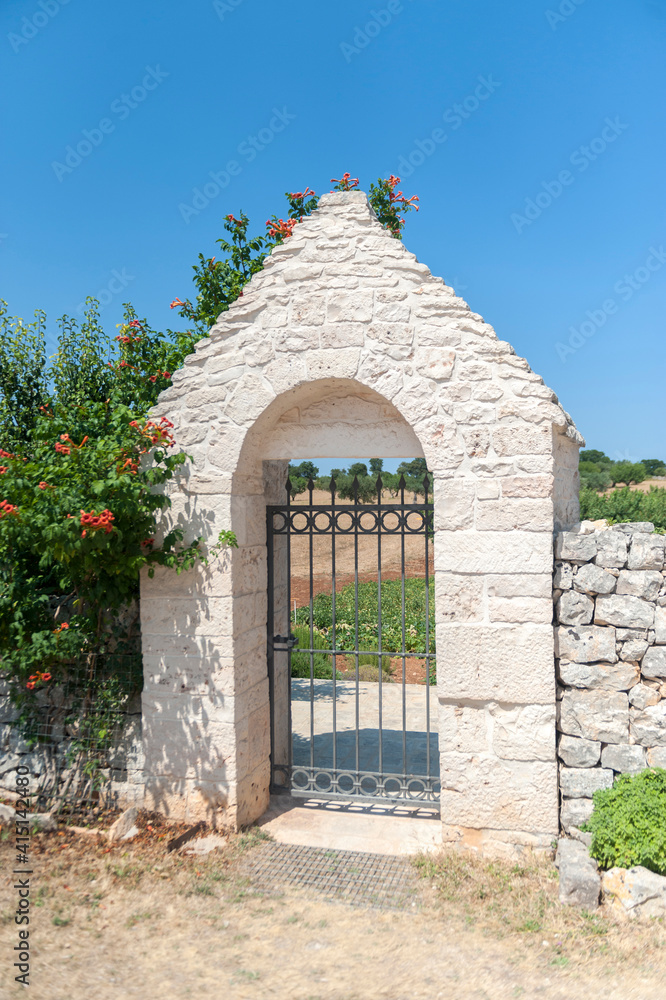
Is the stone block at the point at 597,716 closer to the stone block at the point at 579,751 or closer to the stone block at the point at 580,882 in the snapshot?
the stone block at the point at 579,751

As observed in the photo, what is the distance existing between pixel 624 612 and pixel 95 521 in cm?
342

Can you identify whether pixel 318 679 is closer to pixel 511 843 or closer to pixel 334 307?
pixel 511 843

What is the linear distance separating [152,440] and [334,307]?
1.60 metres

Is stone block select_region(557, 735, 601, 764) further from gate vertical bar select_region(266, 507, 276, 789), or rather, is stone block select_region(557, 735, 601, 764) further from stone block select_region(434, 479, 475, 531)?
gate vertical bar select_region(266, 507, 276, 789)

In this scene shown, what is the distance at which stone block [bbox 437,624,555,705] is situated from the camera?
13.3 feet

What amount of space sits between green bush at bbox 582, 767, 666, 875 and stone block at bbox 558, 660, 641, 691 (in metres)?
0.54

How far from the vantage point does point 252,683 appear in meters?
4.85

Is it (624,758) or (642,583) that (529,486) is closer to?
(642,583)

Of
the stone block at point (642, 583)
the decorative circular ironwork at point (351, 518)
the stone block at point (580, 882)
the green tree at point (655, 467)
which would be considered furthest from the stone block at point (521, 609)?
the green tree at point (655, 467)

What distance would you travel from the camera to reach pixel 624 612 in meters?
4.02

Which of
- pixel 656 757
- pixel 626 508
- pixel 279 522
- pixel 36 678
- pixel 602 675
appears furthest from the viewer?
pixel 626 508

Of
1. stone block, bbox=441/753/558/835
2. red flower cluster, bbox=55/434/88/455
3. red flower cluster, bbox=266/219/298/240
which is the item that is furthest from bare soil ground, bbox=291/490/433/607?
stone block, bbox=441/753/558/835

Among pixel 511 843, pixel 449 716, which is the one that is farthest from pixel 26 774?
pixel 511 843

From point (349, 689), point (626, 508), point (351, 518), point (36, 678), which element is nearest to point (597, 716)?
point (351, 518)
